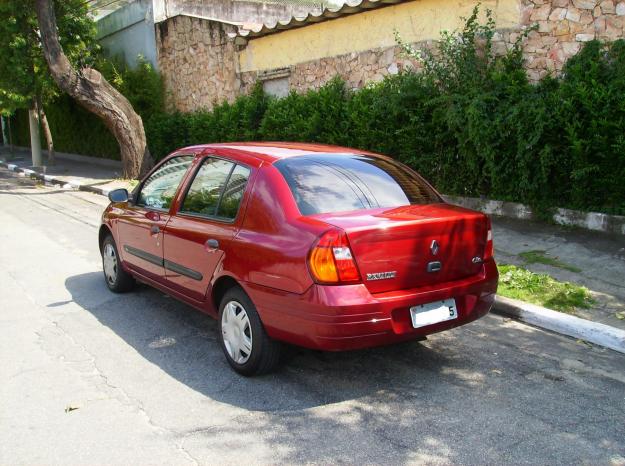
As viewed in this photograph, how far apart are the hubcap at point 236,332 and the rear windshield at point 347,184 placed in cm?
87

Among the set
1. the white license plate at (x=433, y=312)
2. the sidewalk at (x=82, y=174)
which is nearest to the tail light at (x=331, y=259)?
the white license plate at (x=433, y=312)

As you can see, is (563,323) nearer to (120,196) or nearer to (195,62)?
(120,196)

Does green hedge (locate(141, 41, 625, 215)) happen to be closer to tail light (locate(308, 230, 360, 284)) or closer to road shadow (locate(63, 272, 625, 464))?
road shadow (locate(63, 272, 625, 464))

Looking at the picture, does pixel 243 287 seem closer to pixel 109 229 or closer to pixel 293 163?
pixel 293 163

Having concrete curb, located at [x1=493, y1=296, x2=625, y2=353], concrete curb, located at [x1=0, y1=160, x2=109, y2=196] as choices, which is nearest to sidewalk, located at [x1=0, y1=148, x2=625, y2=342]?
concrete curb, located at [x1=493, y1=296, x2=625, y2=353]

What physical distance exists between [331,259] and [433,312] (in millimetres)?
819

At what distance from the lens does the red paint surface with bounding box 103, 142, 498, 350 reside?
3.57 meters

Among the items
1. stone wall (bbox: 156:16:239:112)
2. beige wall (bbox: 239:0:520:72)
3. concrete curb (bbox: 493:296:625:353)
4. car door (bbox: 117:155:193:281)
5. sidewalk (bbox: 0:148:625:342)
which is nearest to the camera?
concrete curb (bbox: 493:296:625:353)

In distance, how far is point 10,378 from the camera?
414 cm

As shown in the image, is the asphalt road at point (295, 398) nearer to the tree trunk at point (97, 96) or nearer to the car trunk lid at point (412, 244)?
the car trunk lid at point (412, 244)

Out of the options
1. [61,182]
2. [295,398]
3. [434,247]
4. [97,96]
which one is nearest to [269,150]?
[434,247]

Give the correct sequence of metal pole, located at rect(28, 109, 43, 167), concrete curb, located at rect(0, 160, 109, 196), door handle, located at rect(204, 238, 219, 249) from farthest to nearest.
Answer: metal pole, located at rect(28, 109, 43, 167), concrete curb, located at rect(0, 160, 109, 196), door handle, located at rect(204, 238, 219, 249)

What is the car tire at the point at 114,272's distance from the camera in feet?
19.8

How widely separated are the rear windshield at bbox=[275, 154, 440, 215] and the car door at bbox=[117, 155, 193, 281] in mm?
1293
